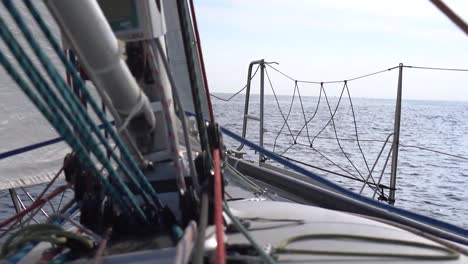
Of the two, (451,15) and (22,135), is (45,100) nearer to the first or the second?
(451,15)

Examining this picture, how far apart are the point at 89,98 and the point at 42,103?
138 millimetres

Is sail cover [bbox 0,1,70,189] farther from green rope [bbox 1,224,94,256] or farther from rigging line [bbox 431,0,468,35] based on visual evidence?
rigging line [bbox 431,0,468,35]

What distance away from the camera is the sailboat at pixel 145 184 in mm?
1154

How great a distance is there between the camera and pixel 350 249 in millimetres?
1337

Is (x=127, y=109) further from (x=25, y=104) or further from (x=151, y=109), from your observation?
(x=25, y=104)

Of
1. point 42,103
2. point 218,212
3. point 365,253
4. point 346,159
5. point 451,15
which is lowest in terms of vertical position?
point 346,159

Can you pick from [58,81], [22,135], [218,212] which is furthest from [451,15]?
[22,135]

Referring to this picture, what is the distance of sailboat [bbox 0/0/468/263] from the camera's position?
45.4 inches

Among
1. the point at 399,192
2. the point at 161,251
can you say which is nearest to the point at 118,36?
the point at 161,251

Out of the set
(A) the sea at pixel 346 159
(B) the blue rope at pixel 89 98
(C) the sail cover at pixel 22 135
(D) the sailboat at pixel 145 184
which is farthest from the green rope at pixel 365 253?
(C) the sail cover at pixel 22 135

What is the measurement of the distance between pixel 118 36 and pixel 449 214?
19.8 feet

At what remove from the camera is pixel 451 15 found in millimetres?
951

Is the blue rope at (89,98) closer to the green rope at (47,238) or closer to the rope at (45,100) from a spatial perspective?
the rope at (45,100)

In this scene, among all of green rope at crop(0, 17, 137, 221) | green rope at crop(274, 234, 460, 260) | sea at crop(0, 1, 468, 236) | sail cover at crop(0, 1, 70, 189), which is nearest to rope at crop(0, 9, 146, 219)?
green rope at crop(0, 17, 137, 221)
